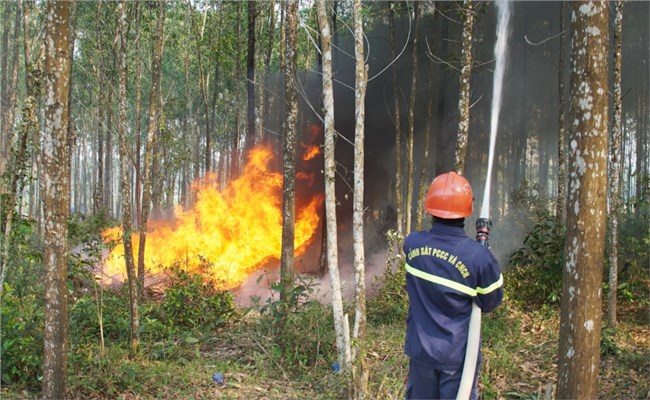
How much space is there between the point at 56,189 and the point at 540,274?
8.55 metres

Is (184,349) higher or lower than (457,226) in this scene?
lower

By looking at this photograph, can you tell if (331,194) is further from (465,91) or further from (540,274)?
(540,274)

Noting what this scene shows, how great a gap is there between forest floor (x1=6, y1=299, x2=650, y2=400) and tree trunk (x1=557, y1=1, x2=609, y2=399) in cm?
146

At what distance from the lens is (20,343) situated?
6309 mm

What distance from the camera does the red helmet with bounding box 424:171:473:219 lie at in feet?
11.6

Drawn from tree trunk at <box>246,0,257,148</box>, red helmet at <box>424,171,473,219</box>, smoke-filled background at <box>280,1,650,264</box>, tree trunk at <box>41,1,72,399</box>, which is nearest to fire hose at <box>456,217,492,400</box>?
red helmet at <box>424,171,473,219</box>

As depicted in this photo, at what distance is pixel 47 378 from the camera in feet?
17.7

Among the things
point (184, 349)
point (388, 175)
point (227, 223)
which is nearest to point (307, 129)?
point (388, 175)

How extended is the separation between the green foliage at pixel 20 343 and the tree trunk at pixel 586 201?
578cm

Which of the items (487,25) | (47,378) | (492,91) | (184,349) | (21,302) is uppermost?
(487,25)

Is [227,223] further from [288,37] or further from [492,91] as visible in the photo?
[492,91]

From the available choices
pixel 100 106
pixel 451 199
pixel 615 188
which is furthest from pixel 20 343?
pixel 100 106

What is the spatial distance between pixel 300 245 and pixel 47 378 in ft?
36.5

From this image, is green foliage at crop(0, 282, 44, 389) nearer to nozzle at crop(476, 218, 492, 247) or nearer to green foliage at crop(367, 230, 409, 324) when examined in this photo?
nozzle at crop(476, 218, 492, 247)
